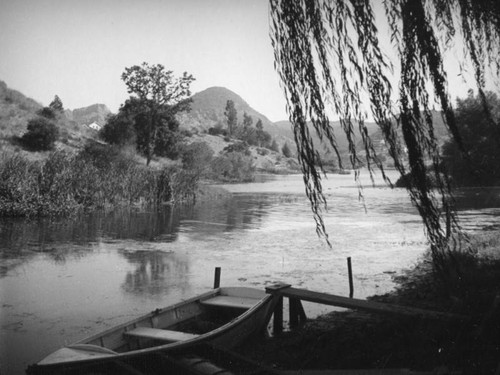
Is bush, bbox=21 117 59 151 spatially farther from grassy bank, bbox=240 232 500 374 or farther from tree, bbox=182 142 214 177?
grassy bank, bbox=240 232 500 374

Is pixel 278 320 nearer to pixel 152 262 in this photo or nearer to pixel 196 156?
pixel 152 262

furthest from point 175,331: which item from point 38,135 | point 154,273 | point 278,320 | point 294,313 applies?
point 38,135

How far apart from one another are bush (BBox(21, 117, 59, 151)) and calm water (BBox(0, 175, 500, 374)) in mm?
14444

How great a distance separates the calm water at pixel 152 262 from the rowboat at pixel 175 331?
119cm

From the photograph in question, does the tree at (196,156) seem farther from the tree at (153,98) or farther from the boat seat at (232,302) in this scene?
the boat seat at (232,302)

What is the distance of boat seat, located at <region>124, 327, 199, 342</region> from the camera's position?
16.9ft

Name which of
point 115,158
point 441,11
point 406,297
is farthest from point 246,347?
point 115,158

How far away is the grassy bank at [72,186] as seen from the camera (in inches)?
675

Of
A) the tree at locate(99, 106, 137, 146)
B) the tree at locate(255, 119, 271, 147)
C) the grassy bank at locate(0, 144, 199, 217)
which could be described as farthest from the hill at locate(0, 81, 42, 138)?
the tree at locate(255, 119, 271, 147)

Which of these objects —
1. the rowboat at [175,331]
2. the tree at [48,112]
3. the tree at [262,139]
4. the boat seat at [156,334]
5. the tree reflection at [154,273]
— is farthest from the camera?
the tree at [262,139]

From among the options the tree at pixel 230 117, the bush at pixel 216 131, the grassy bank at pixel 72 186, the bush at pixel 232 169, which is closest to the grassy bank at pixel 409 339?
the grassy bank at pixel 72 186

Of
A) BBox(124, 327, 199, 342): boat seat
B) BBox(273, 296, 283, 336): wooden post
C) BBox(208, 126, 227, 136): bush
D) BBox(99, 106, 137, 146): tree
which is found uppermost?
BBox(208, 126, 227, 136): bush

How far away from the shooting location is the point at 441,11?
118 inches

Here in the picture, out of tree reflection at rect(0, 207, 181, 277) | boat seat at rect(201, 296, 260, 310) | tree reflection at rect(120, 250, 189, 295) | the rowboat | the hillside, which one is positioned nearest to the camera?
the rowboat
